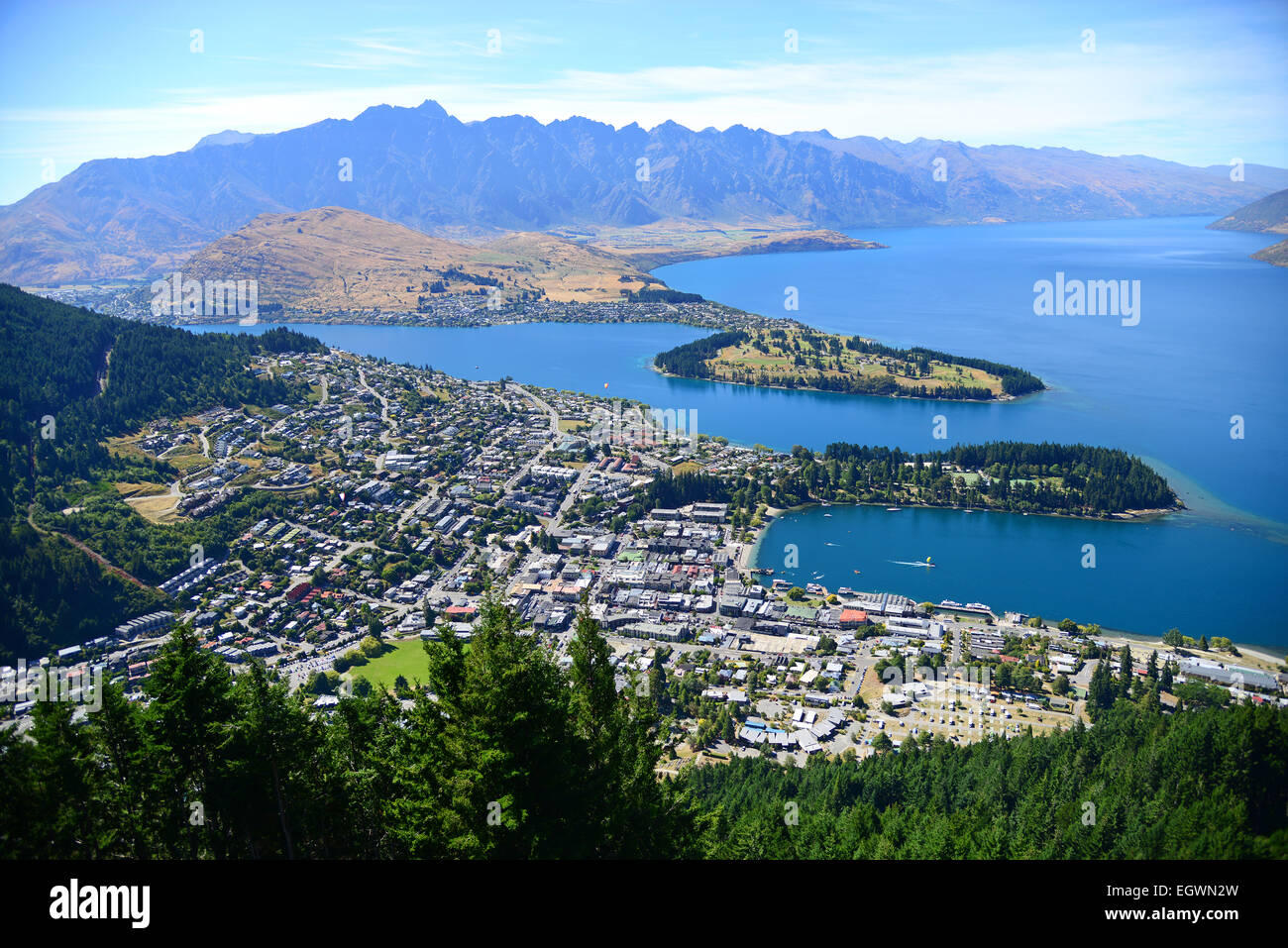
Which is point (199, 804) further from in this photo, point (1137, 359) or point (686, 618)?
point (1137, 359)

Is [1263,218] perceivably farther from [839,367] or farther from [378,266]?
[378,266]

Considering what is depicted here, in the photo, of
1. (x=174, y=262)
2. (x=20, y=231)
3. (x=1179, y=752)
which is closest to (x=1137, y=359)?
(x=1179, y=752)

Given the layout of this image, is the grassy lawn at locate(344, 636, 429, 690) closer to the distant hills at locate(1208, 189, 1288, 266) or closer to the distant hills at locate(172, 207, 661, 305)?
the distant hills at locate(172, 207, 661, 305)

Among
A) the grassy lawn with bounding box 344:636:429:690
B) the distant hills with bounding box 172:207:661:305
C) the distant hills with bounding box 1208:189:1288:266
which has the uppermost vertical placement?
the distant hills with bounding box 1208:189:1288:266

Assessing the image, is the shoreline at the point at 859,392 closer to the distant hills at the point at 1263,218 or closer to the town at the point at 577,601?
the town at the point at 577,601

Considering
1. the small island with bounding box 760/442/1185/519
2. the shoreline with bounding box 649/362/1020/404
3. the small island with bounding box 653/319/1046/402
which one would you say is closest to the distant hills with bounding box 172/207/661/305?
the small island with bounding box 653/319/1046/402

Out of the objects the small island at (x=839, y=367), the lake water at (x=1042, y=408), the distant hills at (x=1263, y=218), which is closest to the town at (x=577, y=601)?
the lake water at (x=1042, y=408)
